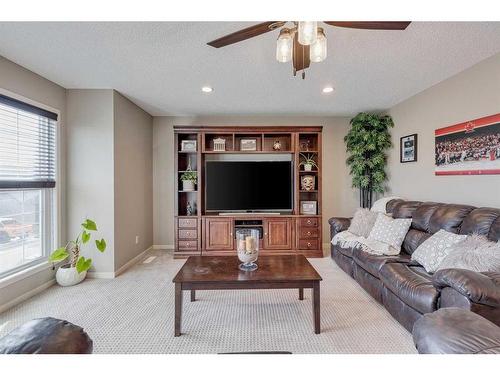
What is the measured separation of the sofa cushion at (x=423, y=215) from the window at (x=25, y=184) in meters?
4.41

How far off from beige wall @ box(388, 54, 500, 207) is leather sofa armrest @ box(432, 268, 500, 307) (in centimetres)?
143

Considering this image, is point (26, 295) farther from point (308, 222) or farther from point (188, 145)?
point (308, 222)

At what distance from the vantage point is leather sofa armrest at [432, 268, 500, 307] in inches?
57.7

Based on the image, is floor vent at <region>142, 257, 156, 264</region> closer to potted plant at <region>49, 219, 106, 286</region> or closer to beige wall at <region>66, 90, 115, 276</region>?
beige wall at <region>66, 90, 115, 276</region>

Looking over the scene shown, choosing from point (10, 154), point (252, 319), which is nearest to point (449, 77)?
point (252, 319)

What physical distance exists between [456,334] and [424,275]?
1765 mm

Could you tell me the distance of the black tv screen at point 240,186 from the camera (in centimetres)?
446

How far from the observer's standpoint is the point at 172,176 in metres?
4.86

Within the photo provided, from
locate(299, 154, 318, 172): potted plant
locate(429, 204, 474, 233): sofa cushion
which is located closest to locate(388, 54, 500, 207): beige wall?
locate(429, 204, 474, 233): sofa cushion

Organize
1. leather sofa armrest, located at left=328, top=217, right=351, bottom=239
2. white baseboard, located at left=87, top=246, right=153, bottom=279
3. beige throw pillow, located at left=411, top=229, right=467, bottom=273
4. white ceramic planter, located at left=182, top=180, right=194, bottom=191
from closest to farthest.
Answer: beige throw pillow, located at left=411, top=229, right=467, bottom=273 < white baseboard, located at left=87, top=246, right=153, bottom=279 < leather sofa armrest, located at left=328, top=217, right=351, bottom=239 < white ceramic planter, located at left=182, top=180, right=194, bottom=191
